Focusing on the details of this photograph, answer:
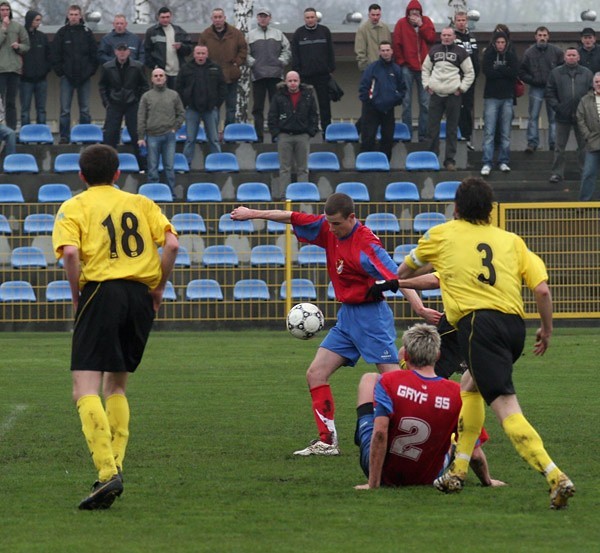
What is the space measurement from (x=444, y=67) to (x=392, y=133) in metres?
1.69

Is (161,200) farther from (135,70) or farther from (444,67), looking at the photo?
(444,67)

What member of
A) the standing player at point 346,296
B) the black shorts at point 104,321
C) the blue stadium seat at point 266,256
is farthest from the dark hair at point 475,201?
the blue stadium seat at point 266,256

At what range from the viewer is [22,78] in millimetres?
23516

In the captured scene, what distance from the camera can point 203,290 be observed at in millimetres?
20656

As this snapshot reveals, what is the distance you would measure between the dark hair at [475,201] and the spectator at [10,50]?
54.2 feet

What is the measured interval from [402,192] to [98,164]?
48.0 feet

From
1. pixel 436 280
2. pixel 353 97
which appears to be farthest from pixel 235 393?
pixel 353 97

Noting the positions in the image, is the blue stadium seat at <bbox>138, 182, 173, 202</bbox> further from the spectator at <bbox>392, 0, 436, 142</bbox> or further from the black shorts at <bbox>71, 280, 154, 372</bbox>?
the black shorts at <bbox>71, 280, 154, 372</bbox>

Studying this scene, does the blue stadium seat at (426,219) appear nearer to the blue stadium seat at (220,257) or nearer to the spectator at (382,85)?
the spectator at (382,85)

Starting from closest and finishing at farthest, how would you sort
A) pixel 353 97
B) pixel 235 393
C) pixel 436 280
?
pixel 436 280, pixel 235 393, pixel 353 97

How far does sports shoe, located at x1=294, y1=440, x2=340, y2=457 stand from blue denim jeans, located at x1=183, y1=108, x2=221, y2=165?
45.0 ft

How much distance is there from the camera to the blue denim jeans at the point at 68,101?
77.1 ft

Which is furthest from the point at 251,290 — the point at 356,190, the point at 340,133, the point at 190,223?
the point at 340,133

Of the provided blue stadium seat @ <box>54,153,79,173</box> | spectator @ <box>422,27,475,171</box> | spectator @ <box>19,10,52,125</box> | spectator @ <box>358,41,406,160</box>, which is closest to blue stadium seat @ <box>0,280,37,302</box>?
blue stadium seat @ <box>54,153,79,173</box>
